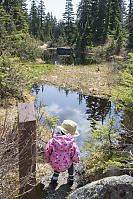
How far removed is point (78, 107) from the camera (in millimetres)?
7488

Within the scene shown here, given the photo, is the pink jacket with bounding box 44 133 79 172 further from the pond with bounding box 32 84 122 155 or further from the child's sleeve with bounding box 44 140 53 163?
the pond with bounding box 32 84 122 155

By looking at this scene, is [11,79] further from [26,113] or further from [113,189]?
[113,189]

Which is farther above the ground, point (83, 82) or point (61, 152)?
point (61, 152)

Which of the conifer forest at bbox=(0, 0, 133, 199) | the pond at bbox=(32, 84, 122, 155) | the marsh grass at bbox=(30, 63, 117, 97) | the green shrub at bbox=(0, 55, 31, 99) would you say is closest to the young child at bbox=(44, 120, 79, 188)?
the conifer forest at bbox=(0, 0, 133, 199)

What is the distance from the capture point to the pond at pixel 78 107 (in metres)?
6.06

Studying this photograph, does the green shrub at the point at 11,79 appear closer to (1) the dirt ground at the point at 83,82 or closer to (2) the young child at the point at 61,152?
(2) the young child at the point at 61,152

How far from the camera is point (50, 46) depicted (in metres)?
38.4

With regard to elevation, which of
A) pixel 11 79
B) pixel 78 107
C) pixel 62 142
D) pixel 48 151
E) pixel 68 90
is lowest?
pixel 78 107

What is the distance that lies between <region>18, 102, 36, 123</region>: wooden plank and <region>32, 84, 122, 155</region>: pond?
2.98 meters

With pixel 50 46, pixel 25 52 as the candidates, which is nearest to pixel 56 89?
pixel 25 52

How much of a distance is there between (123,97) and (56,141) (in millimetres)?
1821

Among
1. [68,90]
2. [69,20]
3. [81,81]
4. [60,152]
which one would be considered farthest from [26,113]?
[69,20]

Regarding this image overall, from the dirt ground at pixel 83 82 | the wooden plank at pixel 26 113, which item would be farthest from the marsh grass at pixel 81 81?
the wooden plank at pixel 26 113

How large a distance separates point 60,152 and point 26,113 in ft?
2.85
